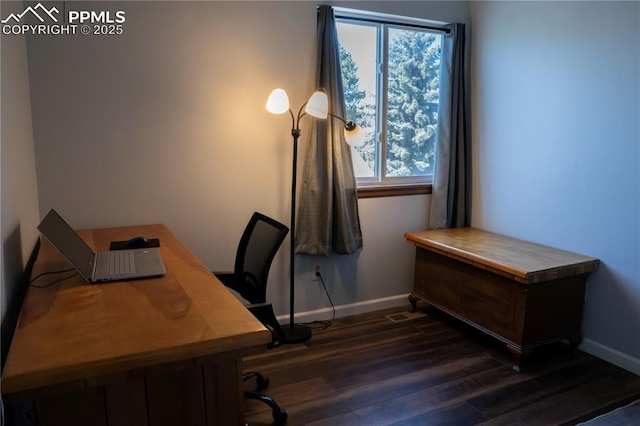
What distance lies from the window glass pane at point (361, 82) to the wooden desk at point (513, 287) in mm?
763

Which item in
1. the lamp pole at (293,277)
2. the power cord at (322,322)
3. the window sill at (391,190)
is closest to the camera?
the lamp pole at (293,277)

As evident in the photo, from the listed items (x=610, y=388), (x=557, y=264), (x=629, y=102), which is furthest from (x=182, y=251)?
(x=629, y=102)

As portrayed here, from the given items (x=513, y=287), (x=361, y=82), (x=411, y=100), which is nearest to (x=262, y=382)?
(x=513, y=287)

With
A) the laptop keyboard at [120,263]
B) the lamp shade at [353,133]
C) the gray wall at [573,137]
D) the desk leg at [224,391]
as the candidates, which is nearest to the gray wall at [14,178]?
the laptop keyboard at [120,263]

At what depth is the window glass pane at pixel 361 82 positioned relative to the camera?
317cm

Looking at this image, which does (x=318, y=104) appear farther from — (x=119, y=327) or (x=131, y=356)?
(x=131, y=356)

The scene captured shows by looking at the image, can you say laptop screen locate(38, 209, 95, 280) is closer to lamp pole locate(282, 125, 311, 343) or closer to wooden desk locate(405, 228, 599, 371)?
lamp pole locate(282, 125, 311, 343)

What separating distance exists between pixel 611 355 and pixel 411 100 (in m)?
2.15

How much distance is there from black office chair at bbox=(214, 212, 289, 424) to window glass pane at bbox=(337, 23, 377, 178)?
129cm

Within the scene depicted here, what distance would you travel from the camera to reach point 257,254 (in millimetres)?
2191

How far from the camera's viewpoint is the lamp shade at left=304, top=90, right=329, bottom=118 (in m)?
2.66

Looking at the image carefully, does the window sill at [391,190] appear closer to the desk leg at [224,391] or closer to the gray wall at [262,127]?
the gray wall at [262,127]

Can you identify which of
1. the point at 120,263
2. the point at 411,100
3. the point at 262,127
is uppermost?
the point at 411,100

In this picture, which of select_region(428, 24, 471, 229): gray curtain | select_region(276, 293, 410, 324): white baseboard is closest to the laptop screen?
select_region(276, 293, 410, 324): white baseboard
